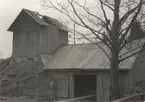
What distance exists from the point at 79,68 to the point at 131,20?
28.8 ft

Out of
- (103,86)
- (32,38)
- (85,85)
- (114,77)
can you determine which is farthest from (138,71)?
(32,38)

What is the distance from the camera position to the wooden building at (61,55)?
22.2m

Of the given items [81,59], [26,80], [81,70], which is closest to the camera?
[81,70]

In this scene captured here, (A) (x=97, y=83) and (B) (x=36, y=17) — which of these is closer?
(A) (x=97, y=83)

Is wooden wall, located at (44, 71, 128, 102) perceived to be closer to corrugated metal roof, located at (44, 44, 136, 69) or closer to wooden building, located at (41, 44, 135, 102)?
wooden building, located at (41, 44, 135, 102)

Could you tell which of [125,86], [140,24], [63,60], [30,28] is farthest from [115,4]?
[30,28]

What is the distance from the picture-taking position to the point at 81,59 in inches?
961

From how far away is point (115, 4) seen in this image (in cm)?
1498

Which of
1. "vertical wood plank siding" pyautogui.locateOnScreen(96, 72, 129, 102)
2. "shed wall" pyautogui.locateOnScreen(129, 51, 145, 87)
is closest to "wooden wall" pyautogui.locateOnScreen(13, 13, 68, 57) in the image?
"vertical wood plank siding" pyautogui.locateOnScreen(96, 72, 129, 102)

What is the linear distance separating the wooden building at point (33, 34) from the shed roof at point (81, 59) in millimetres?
1432

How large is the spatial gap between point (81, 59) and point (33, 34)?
20.2 ft

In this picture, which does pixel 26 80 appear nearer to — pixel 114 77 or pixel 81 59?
pixel 81 59

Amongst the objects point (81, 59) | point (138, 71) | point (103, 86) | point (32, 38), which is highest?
point (32, 38)

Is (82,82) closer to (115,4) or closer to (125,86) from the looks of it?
(125,86)
